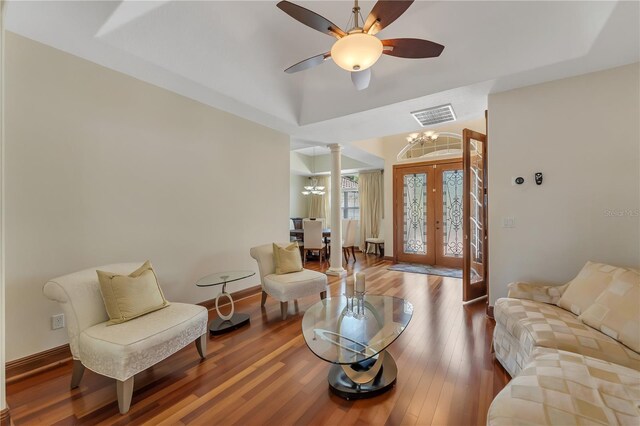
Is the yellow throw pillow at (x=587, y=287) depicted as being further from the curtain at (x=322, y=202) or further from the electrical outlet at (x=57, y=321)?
the curtain at (x=322, y=202)

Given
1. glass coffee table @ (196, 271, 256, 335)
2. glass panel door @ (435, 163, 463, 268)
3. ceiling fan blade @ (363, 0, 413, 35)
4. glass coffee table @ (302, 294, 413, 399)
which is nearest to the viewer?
ceiling fan blade @ (363, 0, 413, 35)

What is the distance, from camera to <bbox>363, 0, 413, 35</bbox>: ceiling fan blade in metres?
1.60

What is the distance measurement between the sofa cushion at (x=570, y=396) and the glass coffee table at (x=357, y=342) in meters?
0.70

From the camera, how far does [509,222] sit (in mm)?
3021

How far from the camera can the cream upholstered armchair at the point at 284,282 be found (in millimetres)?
3090

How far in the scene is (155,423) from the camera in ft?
5.24

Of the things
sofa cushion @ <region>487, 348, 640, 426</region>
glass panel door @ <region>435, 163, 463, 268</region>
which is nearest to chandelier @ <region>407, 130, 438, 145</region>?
glass panel door @ <region>435, 163, 463, 268</region>

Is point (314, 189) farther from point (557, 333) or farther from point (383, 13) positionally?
point (557, 333)

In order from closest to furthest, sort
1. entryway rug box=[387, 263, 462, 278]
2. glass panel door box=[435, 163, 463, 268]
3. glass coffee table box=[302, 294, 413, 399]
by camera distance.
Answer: glass coffee table box=[302, 294, 413, 399] → entryway rug box=[387, 263, 462, 278] → glass panel door box=[435, 163, 463, 268]

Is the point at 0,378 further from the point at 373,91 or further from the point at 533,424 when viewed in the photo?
the point at 373,91

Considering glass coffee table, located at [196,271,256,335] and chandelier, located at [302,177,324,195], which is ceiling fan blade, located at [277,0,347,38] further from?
chandelier, located at [302,177,324,195]

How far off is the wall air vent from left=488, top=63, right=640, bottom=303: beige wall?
0.52 meters

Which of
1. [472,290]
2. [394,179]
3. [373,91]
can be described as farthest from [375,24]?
[394,179]

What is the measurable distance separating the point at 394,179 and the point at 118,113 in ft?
18.4
